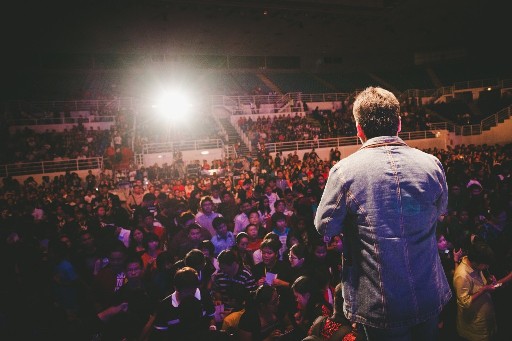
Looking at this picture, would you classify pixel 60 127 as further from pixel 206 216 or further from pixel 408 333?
pixel 408 333

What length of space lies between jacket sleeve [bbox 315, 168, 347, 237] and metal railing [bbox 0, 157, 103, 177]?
15157 mm

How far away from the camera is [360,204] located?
1.45 metres

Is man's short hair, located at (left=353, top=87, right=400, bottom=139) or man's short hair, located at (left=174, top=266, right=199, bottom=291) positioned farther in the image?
man's short hair, located at (left=174, top=266, right=199, bottom=291)

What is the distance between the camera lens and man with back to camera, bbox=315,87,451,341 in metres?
1.42

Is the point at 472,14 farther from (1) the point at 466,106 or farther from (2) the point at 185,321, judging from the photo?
(2) the point at 185,321

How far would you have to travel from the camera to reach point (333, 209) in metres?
1.47

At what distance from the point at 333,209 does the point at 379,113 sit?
1.68 feet

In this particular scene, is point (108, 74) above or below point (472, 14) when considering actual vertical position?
below

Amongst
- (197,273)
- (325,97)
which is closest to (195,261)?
(197,273)

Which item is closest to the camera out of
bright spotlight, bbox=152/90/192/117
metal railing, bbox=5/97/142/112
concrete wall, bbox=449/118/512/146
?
metal railing, bbox=5/97/142/112

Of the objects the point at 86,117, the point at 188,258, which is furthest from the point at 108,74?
the point at 188,258

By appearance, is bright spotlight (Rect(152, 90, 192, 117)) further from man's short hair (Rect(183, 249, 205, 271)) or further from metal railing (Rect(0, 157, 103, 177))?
man's short hair (Rect(183, 249, 205, 271))

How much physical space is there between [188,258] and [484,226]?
4196 millimetres

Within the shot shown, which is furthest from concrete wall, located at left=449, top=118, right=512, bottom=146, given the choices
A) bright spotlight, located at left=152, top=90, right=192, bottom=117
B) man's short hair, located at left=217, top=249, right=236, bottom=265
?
man's short hair, located at left=217, top=249, right=236, bottom=265
